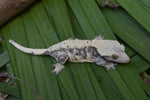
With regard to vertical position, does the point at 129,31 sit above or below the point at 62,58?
above

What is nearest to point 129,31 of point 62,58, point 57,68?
point 62,58

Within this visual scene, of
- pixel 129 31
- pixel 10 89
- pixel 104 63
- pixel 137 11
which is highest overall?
pixel 137 11

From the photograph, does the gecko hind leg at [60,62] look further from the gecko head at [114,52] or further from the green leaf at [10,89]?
the green leaf at [10,89]

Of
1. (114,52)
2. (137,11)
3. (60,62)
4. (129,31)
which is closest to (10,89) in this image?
(60,62)

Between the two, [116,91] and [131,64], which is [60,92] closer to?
[116,91]

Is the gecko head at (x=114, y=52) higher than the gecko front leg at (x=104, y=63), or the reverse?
the gecko head at (x=114, y=52)

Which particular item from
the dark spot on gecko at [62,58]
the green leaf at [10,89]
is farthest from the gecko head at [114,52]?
the green leaf at [10,89]

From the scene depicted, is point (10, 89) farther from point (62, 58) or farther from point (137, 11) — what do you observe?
point (137, 11)

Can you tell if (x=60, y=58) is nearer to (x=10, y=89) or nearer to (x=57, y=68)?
(x=57, y=68)

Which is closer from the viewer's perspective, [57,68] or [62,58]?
[57,68]
